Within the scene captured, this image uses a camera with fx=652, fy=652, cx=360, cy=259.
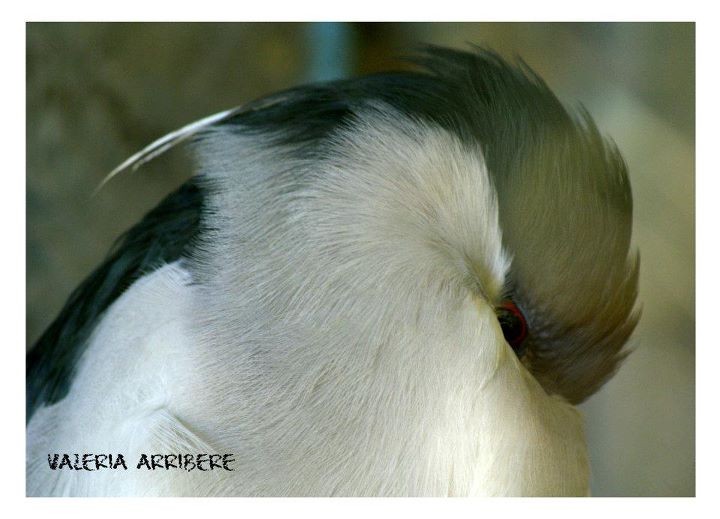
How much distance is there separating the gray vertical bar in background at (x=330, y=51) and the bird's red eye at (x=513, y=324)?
32cm

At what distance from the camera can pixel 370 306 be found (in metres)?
0.69

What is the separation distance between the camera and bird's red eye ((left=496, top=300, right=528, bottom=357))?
724 millimetres

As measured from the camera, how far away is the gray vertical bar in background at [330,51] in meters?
0.73

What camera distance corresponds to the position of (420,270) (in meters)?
0.68

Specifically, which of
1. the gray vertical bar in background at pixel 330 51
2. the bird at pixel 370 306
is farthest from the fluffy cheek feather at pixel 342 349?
the gray vertical bar in background at pixel 330 51

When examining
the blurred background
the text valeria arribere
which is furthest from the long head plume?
the text valeria arribere

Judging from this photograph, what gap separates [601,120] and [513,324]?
0.82ft

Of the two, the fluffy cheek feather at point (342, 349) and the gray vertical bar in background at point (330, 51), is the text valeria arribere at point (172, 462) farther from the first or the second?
the gray vertical bar in background at point (330, 51)

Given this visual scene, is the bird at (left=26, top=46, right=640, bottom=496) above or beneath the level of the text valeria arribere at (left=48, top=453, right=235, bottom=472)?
above

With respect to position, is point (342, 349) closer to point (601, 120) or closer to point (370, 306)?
point (370, 306)

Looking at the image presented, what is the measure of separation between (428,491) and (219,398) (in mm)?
242

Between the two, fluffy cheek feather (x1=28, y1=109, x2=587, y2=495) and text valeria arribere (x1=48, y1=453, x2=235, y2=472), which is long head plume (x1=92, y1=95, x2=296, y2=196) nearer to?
fluffy cheek feather (x1=28, y1=109, x2=587, y2=495)

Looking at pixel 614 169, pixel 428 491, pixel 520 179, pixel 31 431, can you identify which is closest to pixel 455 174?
pixel 520 179

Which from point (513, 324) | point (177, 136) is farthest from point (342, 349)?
point (177, 136)
